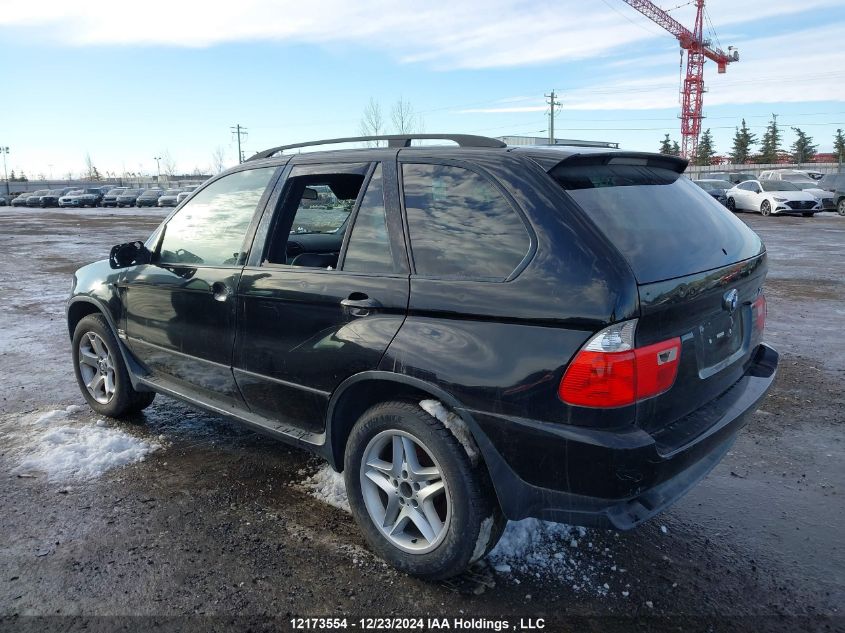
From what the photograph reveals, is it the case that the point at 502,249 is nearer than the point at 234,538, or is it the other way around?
the point at 502,249

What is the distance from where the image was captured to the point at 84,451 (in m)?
4.05

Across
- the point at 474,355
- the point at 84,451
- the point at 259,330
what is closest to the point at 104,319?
the point at 84,451

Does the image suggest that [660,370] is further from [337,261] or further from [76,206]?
[76,206]

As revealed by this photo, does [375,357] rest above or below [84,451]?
above

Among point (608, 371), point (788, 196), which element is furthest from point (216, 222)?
point (788, 196)

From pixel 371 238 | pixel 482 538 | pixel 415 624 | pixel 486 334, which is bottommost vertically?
pixel 415 624

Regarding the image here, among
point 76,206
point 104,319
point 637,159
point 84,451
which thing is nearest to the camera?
point 637,159

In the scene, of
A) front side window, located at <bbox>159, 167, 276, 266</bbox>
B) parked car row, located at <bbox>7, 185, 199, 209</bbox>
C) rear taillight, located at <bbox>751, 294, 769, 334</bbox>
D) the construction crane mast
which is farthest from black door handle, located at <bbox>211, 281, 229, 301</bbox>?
the construction crane mast

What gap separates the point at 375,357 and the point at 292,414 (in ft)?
2.41

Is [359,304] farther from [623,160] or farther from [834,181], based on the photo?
[834,181]

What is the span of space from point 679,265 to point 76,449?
3674 mm

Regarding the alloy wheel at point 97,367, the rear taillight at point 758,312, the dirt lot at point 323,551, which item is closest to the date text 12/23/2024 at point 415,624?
the dirt lot at point 323,551

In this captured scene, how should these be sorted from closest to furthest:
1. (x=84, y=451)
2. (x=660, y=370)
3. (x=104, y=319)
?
(x=660, y=370), (x=84, y=451), (x=104, y=319)

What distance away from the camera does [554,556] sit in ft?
9.61
